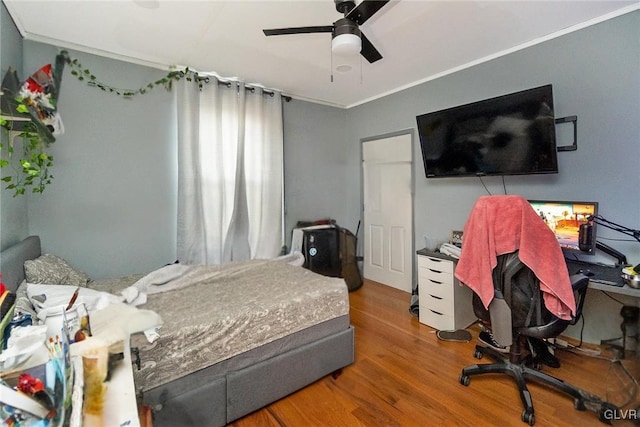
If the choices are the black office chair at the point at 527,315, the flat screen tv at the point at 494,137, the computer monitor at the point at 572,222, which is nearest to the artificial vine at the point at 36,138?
the flat screen tv at the point at 494,137

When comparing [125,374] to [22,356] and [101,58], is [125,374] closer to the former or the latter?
[22,356]

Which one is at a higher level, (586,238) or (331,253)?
(586,238)

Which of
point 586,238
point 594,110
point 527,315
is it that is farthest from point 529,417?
point 594,110

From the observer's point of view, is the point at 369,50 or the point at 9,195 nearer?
the point at 9,195

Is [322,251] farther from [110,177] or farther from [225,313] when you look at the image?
[110,177]

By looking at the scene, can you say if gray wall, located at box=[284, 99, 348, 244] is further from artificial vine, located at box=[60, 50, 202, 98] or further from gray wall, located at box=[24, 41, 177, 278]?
gray wall, located at box=[24, 41, 177, 278]

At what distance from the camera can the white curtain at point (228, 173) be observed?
2855mm

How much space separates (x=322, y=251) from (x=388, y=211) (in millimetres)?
1060

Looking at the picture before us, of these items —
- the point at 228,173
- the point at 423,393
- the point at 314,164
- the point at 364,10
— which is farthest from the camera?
the point at 314,164

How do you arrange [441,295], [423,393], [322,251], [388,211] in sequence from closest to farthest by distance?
[423,393] < [441,295] < [322,251] < [388,211]

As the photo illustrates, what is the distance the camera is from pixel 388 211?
383cm

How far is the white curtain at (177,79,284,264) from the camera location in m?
2.86

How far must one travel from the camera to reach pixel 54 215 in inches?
92.9

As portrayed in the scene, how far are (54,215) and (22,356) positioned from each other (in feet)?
7.39
